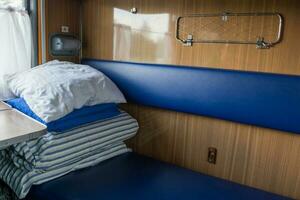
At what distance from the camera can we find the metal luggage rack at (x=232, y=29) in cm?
146

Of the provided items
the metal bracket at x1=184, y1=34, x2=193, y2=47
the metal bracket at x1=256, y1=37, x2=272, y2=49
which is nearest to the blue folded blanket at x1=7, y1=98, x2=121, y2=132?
the metal bracket at x1=184, y1=34, x2=193, y2=47

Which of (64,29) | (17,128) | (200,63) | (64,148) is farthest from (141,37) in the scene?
(17,128)

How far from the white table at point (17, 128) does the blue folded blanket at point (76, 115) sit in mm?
70

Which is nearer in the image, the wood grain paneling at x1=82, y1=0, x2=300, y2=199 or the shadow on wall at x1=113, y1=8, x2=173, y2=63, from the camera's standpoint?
the wood grain paneling at x1=82, y1=0, x2=300, y2=199

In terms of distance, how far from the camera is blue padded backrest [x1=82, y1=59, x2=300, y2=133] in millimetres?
1430

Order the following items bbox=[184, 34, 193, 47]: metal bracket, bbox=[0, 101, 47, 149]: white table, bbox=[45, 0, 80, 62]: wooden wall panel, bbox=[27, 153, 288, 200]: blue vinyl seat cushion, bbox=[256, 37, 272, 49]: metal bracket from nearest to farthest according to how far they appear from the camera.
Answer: bbox=[0, 101, 47, 149]: white table → bbox=[27, 153, 288, 200]: blue vinyl seat cushion → bbox=[256, 37, 272, 49]: metal bracket → bbox=[184, 34, 193, 47]: metal bracket → bbox=[45, 0, 80, 62]: wooden wall panel

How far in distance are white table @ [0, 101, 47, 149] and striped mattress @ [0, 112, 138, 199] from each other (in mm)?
150

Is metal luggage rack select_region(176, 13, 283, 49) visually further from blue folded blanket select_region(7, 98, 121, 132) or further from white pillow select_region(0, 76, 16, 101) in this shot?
white pillow select_region(0, 76, 16, 101)

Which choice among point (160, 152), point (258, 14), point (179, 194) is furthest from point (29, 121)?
point (258, 14)

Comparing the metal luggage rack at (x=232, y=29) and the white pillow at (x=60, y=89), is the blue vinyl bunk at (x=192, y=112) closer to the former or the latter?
the metal luggage rack at (x=232, y=29)

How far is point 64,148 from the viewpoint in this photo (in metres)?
1.47

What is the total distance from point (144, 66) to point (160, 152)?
599mm

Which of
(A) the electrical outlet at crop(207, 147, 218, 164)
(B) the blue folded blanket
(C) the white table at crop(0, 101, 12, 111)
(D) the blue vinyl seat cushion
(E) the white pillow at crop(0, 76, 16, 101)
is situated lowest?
(D) the blue vinyl seat cushion

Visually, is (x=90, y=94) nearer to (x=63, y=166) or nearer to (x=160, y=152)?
(x=63, y=166)
